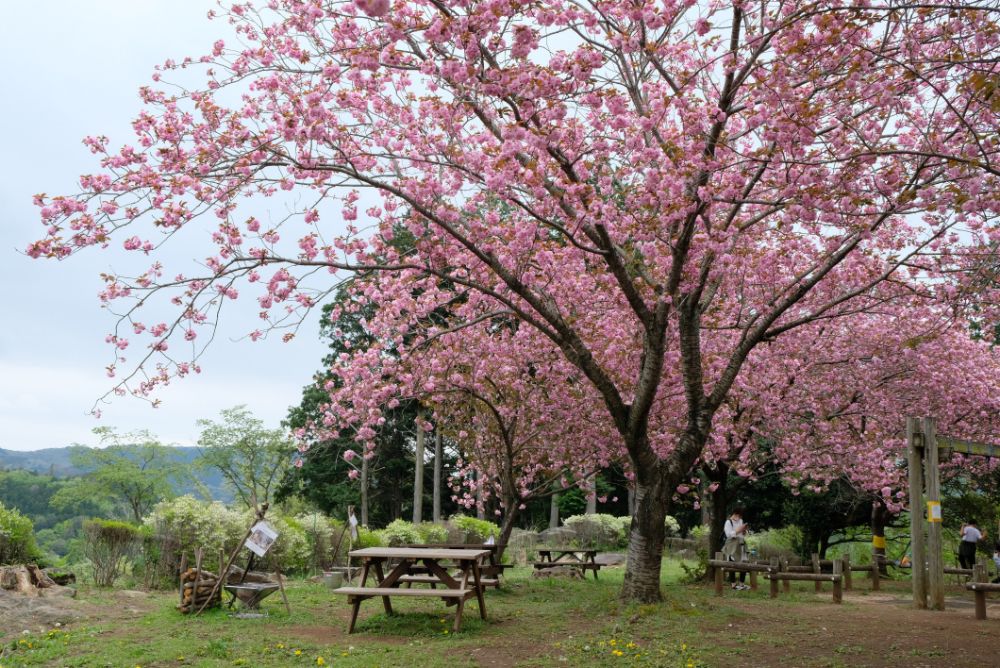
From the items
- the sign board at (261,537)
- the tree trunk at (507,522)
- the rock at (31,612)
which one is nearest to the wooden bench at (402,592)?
the sign board at (261,537)

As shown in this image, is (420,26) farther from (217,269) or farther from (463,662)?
(463,662)

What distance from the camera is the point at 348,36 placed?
24.7ft

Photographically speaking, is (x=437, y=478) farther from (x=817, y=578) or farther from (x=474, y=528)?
(x=817, y=578)

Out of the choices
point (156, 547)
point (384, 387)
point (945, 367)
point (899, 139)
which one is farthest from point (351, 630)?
point (945, 367)

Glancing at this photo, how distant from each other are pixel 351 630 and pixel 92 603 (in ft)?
13.5

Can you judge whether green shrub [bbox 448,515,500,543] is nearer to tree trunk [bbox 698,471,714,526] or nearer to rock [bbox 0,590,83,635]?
tree trunk [bbox 698,471,714,526]

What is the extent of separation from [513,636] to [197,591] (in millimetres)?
4030

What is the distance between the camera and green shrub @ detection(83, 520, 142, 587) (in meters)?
12.7

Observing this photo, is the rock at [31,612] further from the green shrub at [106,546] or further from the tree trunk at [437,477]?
the tree trunk at [437,477]

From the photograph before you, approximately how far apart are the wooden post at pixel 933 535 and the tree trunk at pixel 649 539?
3.67m

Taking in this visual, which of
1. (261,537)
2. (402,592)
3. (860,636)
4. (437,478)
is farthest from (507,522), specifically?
(437,478)

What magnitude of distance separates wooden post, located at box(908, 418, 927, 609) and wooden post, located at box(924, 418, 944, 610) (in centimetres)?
12

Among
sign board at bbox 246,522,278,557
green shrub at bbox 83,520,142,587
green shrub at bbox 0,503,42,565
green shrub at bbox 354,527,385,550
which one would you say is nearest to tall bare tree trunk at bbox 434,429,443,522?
green shrub at bbox 354,527,385,550

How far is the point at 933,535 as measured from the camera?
10375 mm
